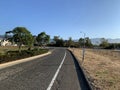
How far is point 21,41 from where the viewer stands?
47.4 meters

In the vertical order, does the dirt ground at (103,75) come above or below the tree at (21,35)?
below

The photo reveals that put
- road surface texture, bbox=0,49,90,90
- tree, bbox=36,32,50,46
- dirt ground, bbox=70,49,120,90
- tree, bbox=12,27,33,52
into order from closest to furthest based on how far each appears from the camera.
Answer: road surface texture, bbox=0,49,90,90, dirt ground, bbox=70,49,120,90, tree, bbox=12,27,33,52, tree, bbox=36,32,50,46

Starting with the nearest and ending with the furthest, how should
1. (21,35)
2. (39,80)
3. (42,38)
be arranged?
(39,80) → (21,35) → (42,38)

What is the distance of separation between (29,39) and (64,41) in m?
142

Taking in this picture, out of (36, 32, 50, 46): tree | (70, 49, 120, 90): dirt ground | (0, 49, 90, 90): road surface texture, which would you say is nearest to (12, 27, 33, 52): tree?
(70, 49, 120, 90): dirt ground

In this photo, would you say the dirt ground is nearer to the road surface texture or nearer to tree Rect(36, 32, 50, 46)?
the road surface texture

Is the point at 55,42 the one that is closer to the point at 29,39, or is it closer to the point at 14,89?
the point at 29,39

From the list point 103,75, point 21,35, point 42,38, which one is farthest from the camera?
point 42,38

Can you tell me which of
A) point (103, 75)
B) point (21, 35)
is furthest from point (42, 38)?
point (103, 75)

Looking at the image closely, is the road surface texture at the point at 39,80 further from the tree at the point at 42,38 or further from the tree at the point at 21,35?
the tree at the point at 42,38

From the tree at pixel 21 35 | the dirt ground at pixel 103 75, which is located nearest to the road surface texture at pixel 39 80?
the dirt ground at pixel 103 75

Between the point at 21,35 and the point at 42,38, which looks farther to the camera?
the point at 42,38

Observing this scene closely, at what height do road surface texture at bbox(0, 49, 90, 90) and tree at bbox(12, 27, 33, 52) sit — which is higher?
tree at bbox(12, 27, 33, 52)

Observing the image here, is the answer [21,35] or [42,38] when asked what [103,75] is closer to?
[21,35]
